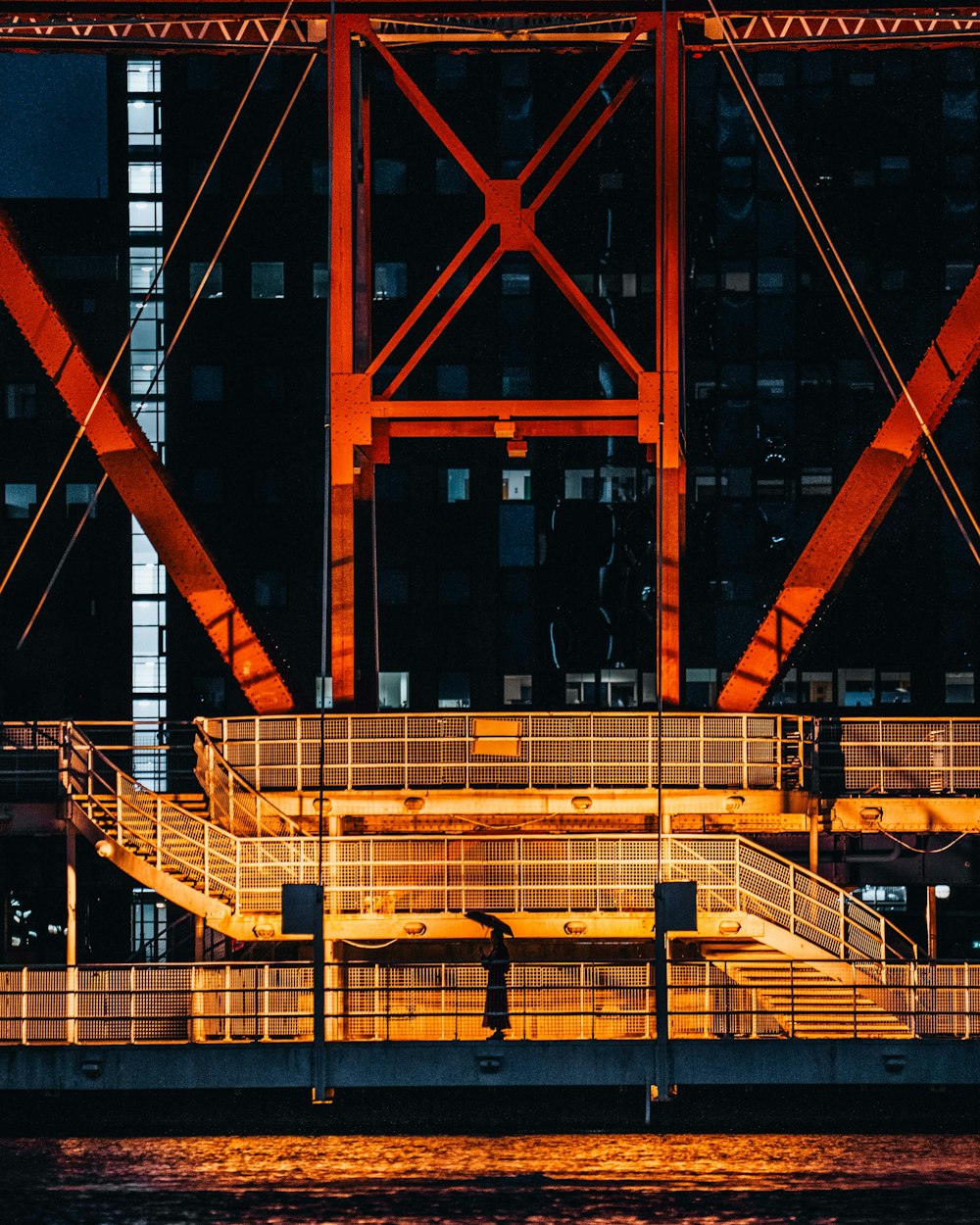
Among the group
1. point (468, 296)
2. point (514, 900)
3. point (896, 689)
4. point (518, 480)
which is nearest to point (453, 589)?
point (518, 480)

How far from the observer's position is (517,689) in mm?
63938

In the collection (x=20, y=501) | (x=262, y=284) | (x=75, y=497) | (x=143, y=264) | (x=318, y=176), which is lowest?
(x=20, y=501)

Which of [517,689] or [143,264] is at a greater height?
[143,264]

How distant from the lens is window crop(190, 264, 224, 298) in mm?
65000

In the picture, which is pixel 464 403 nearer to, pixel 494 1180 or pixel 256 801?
pixel 256 801

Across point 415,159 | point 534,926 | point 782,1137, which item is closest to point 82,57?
point 415,159

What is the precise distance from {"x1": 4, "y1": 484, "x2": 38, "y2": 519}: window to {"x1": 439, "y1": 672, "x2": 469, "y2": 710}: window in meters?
10.7

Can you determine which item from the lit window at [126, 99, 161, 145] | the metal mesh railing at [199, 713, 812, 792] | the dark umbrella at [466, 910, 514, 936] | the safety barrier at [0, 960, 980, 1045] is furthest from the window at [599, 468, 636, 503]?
the safety barrier at [0, 960, 980, 1045]

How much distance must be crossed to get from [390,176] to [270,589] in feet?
33.4

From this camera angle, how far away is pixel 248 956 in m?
48.0

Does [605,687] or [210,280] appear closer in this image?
[605,687]

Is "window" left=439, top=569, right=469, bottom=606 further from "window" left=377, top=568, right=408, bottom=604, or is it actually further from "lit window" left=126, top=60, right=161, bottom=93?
"lit window" left=126, top=60, right=161, bottom=93

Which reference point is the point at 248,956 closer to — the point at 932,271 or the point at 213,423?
the point at 213,423

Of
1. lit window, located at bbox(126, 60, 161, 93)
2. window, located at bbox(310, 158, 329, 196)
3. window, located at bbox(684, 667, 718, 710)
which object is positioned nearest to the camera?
window, located at bbox(684, 667, 718, 710)
